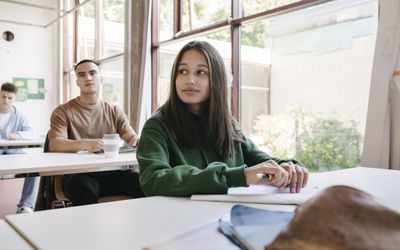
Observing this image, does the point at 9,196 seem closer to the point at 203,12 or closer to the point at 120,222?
the point at 203,12

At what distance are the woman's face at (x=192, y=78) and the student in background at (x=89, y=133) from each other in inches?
35.8

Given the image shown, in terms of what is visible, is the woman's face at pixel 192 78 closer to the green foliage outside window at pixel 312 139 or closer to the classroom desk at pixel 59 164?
the classroom desk at pixel 59 164

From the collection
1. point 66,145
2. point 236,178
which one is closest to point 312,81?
point 66,145

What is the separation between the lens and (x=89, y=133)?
2631mm

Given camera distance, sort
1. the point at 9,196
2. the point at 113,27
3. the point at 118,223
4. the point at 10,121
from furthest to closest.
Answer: the point at 113,27, the point at 10,121, the point at 9,196, the point at 118,223

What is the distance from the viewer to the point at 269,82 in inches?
119

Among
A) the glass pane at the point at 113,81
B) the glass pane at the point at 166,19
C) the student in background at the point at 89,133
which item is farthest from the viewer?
the glass pane at the point at 113,81

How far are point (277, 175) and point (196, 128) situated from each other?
441 millimetres

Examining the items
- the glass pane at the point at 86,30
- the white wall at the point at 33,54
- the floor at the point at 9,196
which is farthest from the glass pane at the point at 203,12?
the white wall at the point at 33,54

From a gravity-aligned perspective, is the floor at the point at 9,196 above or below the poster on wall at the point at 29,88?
below

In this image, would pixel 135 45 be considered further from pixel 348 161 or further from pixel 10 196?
pixel 348 161

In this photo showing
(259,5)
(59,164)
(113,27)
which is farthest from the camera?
(113,27)

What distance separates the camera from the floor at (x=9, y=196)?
11.1 ft

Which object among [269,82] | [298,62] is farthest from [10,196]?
[298,62]
